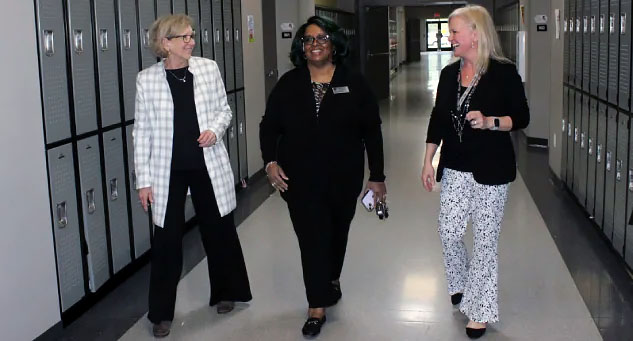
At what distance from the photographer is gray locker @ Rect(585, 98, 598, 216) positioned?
5.63m

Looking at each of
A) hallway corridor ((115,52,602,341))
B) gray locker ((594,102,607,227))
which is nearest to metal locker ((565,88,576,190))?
hallway corridor ((115,52,602,341))

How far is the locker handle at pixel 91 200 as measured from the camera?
13.8ft

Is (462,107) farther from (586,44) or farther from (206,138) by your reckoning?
(586,44)

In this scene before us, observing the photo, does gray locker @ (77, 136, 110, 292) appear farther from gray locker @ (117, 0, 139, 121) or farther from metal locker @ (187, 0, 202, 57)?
metal locker @ (187, 0, 202, 57)

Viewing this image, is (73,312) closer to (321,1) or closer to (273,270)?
(273,270)

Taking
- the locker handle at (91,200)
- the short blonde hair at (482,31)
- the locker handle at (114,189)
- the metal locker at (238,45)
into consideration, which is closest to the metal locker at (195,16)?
Answer: the metal locker at (238,45)

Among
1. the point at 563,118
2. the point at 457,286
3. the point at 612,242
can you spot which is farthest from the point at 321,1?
the point at 457,286

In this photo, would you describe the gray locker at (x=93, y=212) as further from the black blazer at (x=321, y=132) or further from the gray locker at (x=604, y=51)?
the gray locker at (x=604, y=51)

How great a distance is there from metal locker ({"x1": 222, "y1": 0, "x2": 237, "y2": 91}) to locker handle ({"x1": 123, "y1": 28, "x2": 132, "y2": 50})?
2245mm

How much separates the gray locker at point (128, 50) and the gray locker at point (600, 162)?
306cm

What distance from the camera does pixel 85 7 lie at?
13.6 feet

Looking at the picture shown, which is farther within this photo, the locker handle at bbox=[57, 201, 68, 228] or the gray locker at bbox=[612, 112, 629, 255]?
the gray locker at bbox=[612, 112, 629, 255]

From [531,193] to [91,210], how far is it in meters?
4.18

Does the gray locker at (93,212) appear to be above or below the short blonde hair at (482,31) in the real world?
below
